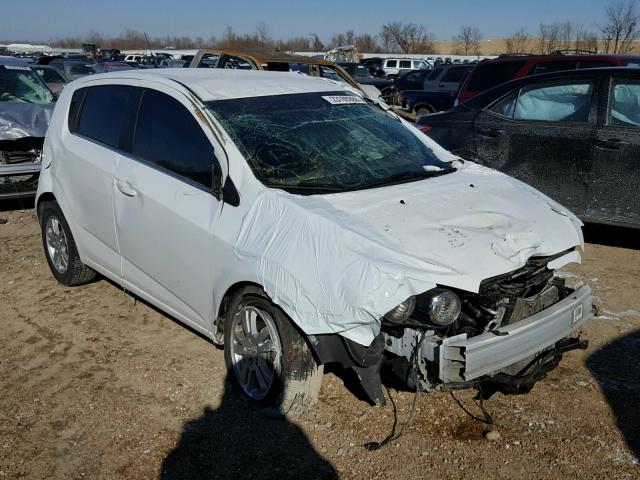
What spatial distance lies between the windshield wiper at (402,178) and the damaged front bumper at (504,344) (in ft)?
3.60

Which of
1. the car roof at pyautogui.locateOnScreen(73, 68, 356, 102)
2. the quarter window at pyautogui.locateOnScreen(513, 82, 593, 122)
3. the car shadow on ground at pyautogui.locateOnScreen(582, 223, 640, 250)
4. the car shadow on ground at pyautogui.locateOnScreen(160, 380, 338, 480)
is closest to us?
the car shadow on ground at pyautogui.locateOnScreen(160, 380, 338, 480)

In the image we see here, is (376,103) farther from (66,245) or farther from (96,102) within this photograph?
(66,245)

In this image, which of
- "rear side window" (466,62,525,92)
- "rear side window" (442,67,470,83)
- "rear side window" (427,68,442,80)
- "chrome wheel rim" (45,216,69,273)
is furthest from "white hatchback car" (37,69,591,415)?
"rear side window" (427,68,442,80)

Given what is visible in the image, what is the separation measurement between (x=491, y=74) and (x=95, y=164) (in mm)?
8636

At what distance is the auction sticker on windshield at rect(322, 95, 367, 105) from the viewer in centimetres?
459

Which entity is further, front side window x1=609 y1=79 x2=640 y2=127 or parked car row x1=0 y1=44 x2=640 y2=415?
front side window x1=609 y1=79 x2=640 y2=127

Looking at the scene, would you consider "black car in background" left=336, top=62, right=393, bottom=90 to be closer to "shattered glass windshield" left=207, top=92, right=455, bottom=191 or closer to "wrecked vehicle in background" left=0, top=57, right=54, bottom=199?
"wrecked vehicle in background" left=0, top=57, right=54, bottom=199

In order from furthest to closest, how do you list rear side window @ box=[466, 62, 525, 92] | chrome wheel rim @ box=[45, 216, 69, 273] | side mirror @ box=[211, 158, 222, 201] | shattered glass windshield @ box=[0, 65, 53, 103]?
rear side window @ box=[466, 62, 525, 92] → shattered glass windshield @ box=[0, 65, 53, 103] → chrome wheel rim @ box=[45, 216, 69, 273] → side mirror @ box=[211, 158, 222, 201]

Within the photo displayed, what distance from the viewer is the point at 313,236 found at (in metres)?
3.28

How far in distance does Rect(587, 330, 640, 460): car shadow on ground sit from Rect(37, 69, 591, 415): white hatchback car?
342 mm

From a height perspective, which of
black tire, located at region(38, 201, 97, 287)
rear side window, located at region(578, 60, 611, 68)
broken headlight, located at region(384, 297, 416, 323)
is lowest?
black tire, located at region(38, 201, 97, 287)

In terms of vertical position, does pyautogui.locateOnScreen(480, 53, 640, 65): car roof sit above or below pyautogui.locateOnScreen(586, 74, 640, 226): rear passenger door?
above

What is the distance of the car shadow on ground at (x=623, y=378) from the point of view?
3.54 metres

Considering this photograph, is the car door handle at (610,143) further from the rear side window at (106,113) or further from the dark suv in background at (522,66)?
the dark suv in background at (522,66)
